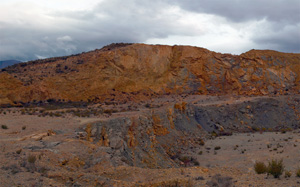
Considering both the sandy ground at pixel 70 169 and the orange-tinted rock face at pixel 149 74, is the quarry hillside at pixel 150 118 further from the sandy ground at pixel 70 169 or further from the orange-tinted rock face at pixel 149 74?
the orange-tinted rock face at pixel 149 74

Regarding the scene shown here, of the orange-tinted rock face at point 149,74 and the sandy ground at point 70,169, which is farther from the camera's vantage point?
the orange-tinted rock face at point 149,74

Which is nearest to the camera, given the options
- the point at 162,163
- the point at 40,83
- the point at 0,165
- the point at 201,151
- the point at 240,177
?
the point at 0,165

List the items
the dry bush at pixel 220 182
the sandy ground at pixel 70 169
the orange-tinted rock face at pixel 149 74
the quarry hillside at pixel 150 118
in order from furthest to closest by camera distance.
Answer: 1. the orange-tinted rock face at pixel 149 74
2. the quarry hillside at pixel 150 118
3. the dry bush at pixel 220 182
4. the sandy ground at pixel 70 169

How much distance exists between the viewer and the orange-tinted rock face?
30.0m

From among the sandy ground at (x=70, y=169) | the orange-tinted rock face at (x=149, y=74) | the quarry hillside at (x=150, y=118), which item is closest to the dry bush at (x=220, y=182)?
the quarry hillside at (x=150, y=118)

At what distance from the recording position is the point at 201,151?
1819cm

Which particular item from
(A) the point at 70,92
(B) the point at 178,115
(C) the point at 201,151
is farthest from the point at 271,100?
(A) the point at 70,92

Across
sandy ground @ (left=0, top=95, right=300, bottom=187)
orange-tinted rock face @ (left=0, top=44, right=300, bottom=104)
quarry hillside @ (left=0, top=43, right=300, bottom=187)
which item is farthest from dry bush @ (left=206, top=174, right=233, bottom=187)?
orange-tinted rock face @ (left=0, top=44, right=300, bottom=104)

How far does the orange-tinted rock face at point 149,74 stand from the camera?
98.3ft

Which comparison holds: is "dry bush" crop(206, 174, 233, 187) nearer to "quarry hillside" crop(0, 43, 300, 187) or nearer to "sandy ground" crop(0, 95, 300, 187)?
"quarry hillside" crop(0, 43, 300, 187)

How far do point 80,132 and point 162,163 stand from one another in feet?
15.5

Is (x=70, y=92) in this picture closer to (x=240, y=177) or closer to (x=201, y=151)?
(x=201, y=151)

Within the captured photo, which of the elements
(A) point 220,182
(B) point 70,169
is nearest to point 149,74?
(B) point 70,169

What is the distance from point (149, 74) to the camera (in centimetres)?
3709
